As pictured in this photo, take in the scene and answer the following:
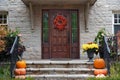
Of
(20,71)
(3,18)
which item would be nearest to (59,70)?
(20,71)

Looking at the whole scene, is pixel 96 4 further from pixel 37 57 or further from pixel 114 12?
pixel 37 57

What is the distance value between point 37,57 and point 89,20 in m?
2.91

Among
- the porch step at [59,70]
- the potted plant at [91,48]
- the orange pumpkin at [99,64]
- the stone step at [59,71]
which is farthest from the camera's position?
the potted plant at [91,48]

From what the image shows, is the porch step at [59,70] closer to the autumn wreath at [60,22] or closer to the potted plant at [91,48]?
the potted plant at [91,48]

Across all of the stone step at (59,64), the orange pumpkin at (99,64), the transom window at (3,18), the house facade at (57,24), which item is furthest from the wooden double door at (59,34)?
the orange pumpkin at (99,64)

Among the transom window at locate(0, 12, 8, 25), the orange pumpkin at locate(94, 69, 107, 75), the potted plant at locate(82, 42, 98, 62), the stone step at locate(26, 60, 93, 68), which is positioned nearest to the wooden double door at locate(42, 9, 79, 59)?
the transom window at locate(0, 12, 8, 25)

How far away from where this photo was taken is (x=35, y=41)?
15.2m

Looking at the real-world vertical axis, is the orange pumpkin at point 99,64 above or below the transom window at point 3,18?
below

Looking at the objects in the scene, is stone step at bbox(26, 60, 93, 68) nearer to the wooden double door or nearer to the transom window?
the wooden double door

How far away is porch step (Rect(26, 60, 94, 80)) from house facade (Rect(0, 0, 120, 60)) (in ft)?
9.32

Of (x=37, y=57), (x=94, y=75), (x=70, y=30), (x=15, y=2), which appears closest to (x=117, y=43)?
(x=94, y=75)

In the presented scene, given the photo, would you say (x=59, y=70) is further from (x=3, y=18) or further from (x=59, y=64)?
(x=3, y=18)

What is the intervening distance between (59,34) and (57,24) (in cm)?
47

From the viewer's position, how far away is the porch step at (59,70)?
1142 cm
